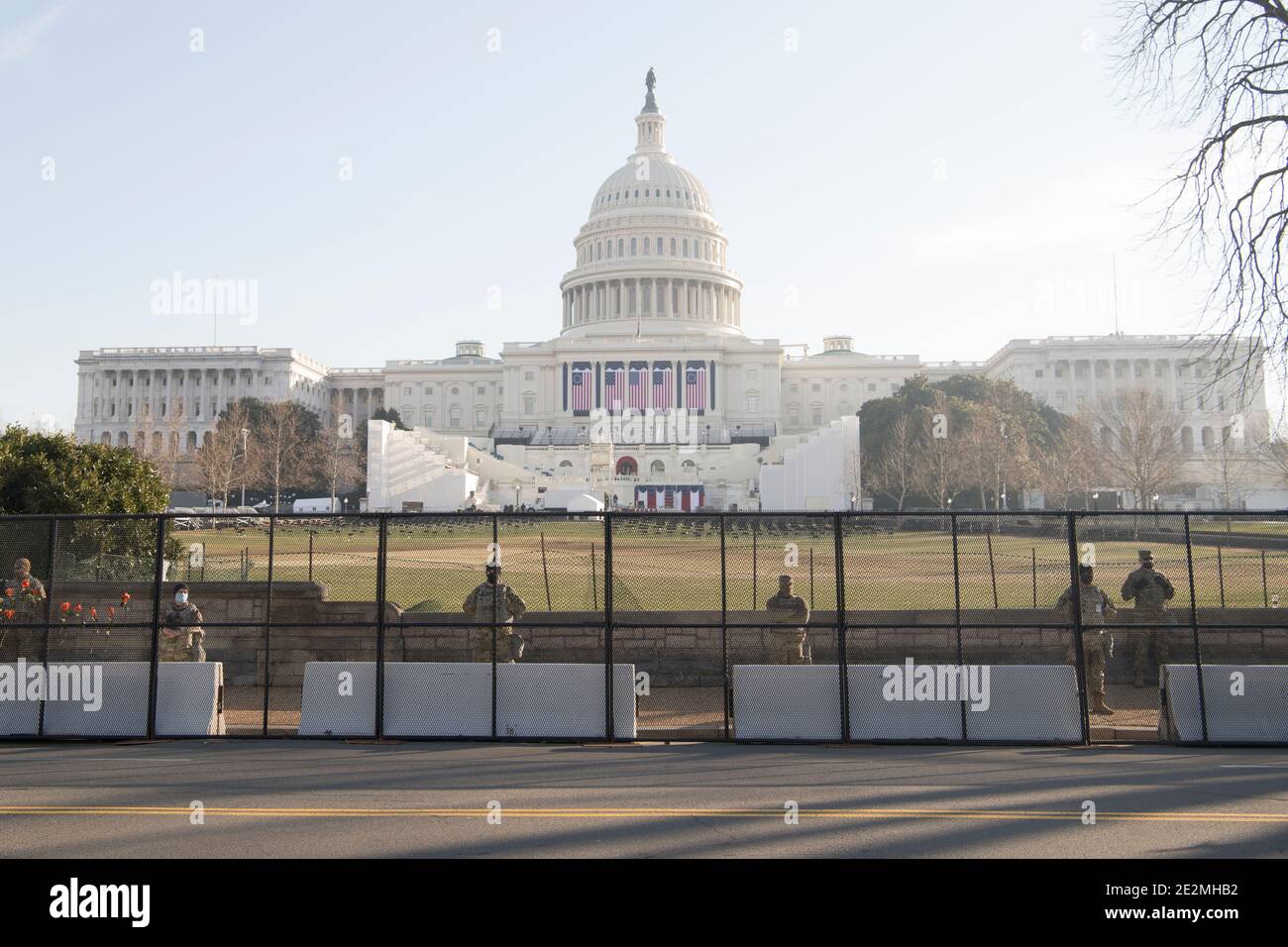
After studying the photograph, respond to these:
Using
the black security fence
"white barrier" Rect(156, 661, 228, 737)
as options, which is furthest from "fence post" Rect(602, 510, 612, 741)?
"white barrier" Rect(156, 661, 228, 737)

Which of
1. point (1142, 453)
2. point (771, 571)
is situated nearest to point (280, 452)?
point (1142, 453)

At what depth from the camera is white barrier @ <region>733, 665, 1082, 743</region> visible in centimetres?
1178

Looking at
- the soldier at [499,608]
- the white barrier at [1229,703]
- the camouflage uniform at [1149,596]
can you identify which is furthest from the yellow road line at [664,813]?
the camouflage uniform at [1149,596]

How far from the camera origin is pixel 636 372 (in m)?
117

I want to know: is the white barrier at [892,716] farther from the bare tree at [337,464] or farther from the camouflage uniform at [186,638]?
the bare tree at [337,464]

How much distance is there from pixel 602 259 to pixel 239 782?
121383 mm

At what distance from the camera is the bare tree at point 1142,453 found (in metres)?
52.1

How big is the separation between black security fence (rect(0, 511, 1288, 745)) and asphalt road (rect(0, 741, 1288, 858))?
20.6 inches

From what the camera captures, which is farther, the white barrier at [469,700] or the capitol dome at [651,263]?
the capitol dome at [651,263]

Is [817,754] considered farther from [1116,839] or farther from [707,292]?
[707,292]

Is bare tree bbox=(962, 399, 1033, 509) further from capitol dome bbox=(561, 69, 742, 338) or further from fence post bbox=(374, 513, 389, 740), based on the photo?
Result: capitol dome bbox=(561, 69, 742, 338)

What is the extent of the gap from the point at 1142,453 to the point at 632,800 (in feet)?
166

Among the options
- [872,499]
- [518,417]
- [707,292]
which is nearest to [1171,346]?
[707,292]

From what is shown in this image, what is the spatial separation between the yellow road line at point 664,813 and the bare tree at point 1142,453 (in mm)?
46561
